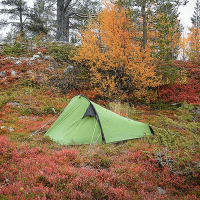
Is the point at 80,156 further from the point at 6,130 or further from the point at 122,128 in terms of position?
the point at 6,130

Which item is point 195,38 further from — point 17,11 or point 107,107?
point 17,11

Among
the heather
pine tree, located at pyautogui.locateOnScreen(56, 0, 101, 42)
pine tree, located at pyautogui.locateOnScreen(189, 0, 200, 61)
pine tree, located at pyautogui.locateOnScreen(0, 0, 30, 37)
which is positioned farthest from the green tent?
pine tree, located at pyautogui.locateOnScreen(0, 0, 30, 37)

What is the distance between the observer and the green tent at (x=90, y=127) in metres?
7.34

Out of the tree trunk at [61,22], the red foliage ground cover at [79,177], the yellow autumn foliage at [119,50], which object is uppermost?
the tree trunk at [61,22]

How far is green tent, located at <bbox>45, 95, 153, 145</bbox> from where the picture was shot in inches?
289

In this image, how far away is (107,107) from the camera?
1330 centimetres

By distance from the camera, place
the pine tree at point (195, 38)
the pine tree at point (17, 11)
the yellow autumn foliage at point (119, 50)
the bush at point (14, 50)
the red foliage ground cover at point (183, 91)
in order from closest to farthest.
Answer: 1. the yellow autumn foliage at point (119, 50)
2. the red foliage ground cover at point (183, 91)
3. the bush at point (14, 50)
4. the pine tree at point (195, 38)
5. the pine tree at point (17, 11)

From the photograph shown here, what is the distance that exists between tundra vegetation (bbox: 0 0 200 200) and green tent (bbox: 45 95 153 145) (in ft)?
1.57

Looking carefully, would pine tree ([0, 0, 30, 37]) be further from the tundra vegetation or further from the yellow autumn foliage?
the yellow autumn foliage

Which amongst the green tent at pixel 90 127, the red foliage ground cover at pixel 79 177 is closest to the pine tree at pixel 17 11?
the green tent at pixel 90 127

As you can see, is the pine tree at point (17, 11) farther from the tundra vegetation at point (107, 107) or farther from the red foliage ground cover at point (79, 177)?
the red foliage ground cover at point (79, 177)

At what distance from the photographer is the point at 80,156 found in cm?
573

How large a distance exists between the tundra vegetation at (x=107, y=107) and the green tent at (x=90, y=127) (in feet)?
1.57

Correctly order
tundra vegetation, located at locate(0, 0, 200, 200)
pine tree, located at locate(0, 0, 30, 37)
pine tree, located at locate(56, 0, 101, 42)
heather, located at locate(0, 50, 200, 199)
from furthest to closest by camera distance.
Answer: pine tree, located at locate(0, 0, 30, 37) < pine tree, located at locate(56, 0, 101, 42) < tundra vegetation, located at locate(0, 0, 200, 200) < heather, located at locate(0, 50, 200, 199)
